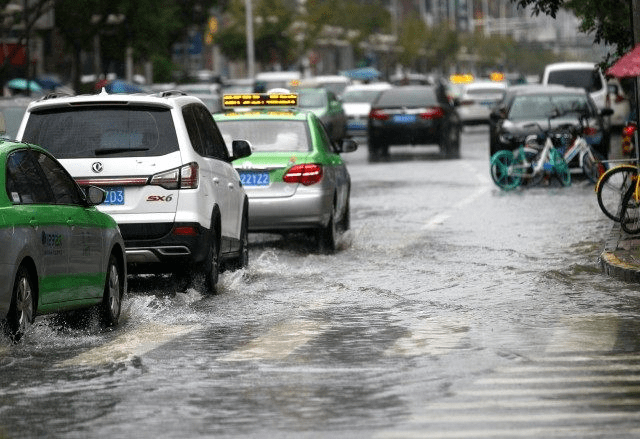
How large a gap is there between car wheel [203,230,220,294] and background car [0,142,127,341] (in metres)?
1.47

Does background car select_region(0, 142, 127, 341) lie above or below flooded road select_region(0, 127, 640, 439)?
above

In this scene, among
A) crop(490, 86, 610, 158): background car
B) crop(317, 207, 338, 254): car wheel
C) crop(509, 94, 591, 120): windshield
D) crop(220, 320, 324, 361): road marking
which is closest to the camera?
crop(220, 320, 324, 361): road marking

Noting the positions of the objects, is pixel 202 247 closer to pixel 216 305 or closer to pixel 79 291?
pixel 216 305

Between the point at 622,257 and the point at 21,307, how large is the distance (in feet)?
22.7

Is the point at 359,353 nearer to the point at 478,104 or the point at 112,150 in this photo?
the point at 112,150

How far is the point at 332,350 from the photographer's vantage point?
11.3 m

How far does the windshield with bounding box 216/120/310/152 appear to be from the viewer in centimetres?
1947

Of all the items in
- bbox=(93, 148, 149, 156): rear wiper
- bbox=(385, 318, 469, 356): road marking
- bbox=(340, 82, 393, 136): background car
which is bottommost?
bbox=(340, 82, 393, 136): background car

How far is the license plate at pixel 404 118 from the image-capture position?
43594 millimetres

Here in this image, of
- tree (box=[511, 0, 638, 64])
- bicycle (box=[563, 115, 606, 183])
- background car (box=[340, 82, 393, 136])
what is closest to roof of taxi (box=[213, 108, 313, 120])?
tree (box=[511, 0, 638, 64])

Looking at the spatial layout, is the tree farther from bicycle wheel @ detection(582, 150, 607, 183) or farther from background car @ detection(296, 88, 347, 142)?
background car @ detection(296, 88, 347, 142)

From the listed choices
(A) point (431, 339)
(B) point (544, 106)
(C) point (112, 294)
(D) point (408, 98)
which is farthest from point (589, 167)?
(A) point (431, 339)

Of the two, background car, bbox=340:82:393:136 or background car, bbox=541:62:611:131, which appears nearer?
background car, bbox=541:62:611:131

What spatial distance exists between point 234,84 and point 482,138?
22.2m
